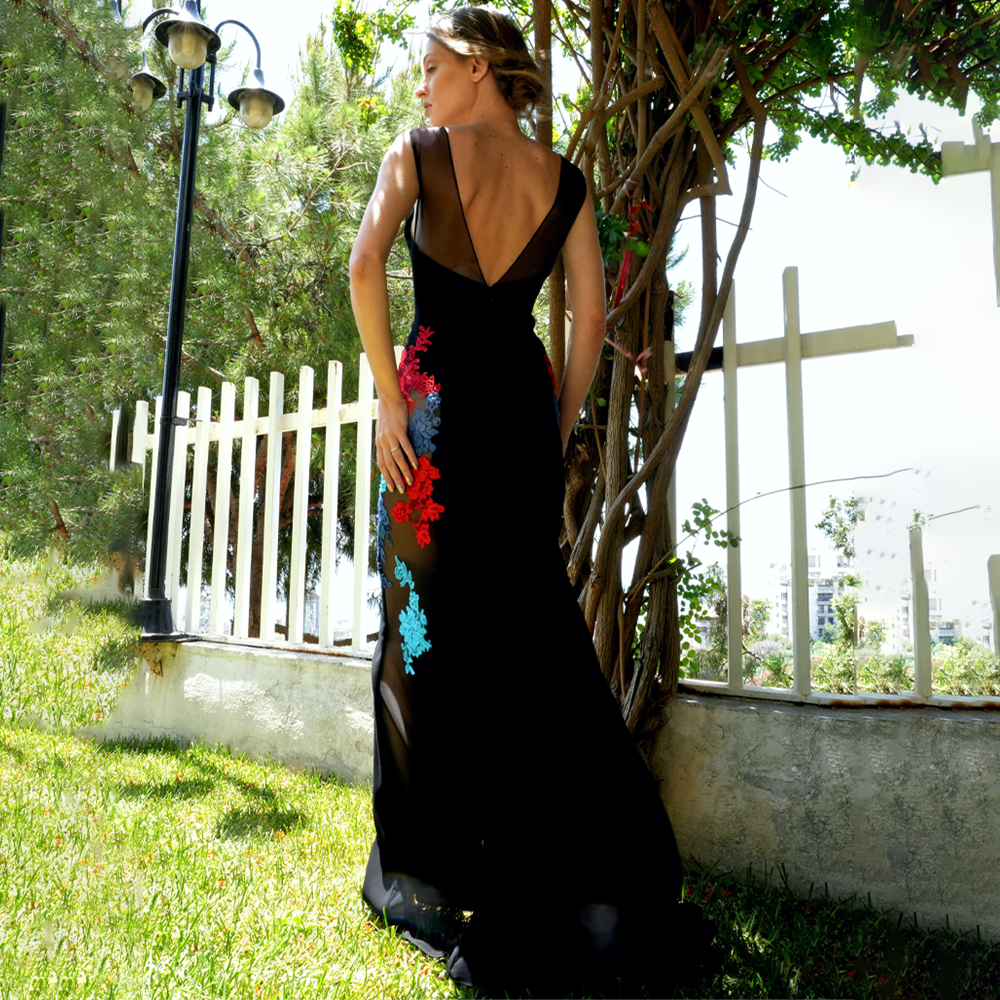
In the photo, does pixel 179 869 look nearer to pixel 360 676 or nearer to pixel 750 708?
pixel 360 676

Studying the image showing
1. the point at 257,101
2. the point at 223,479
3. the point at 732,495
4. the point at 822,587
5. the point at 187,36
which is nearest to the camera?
the point at 822,587

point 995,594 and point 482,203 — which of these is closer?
point 482,203

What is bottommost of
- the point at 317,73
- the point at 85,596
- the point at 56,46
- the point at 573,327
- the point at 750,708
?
the point at 750,708

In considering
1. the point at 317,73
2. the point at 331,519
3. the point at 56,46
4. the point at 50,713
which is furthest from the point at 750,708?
the point at 317,73

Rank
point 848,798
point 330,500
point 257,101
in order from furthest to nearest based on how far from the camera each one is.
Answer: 1. point 257,101
2. point 330,500
3. point 848,798

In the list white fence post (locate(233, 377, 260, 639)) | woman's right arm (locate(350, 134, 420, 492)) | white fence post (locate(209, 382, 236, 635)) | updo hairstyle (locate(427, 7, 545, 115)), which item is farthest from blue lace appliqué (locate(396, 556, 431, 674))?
white fence post (locate(209, 382, 236, 635))

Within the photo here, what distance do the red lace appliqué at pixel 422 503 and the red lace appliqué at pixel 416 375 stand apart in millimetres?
123

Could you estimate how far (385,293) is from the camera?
1.53 metres

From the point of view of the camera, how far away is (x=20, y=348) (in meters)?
4.63

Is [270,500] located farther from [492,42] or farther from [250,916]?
[492,42]

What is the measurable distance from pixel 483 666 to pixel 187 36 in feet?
12.0

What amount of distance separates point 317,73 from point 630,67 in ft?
17.6

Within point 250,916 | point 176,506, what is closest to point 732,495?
point 250,916

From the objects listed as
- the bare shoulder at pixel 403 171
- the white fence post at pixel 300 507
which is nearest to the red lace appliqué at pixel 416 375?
the bare shoulder at pixel 403 171
